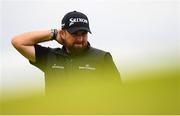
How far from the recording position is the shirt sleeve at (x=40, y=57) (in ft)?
17.1

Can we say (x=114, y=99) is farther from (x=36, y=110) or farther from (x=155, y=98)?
(x=36, y=110)

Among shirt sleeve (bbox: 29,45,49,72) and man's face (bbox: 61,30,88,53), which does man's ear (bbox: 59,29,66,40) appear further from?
shirt sleeve (bbox: 29,45,49,72)

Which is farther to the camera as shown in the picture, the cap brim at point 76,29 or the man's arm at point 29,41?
the man's arm at point 29,41

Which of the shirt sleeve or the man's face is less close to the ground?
the man's face

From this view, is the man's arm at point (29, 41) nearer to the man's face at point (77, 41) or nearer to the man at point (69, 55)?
Answer: the man at point (69, 55)

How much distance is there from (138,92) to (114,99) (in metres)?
0.42

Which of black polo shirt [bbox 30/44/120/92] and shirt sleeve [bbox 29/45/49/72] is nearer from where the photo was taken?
black polo shirt [bbox 30/44/120/92]

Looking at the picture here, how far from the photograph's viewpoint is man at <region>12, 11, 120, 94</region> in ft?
16.5

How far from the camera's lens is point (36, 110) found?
5320 millimetres

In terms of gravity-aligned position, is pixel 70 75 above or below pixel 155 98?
above

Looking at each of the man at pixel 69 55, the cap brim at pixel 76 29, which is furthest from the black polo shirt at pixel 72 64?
the cap brim at pixel 76 29

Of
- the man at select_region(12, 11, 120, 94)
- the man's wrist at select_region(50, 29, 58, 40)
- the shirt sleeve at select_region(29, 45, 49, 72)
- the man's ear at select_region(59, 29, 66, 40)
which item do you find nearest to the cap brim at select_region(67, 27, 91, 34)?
the man at select_region(12, 11, 120, 94)

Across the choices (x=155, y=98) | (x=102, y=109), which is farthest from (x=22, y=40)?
(x=155, y=98)

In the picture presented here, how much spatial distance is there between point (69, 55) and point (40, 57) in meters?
0.37
